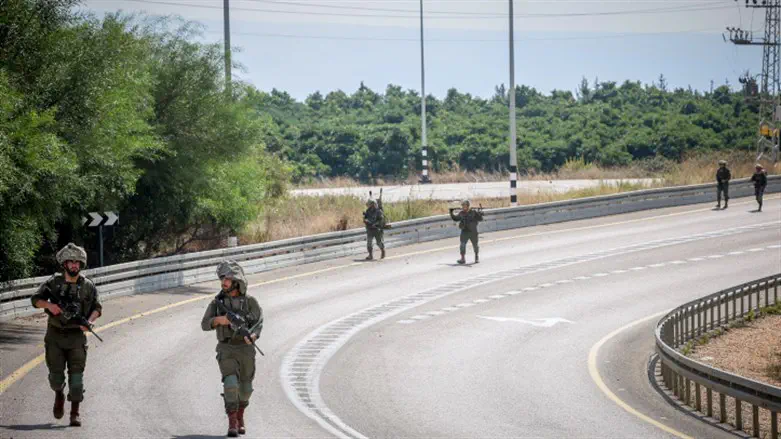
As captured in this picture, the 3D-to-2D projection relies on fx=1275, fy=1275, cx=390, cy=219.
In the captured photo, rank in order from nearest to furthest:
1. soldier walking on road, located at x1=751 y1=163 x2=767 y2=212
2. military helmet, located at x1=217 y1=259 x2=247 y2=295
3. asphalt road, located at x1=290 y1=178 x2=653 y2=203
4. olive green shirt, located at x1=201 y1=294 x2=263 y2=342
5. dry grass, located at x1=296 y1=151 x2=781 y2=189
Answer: military helmet, located at x1=217 y1=259 x2=247 y2=295, olive green shirt, located at x1=201 y1=294 x2=263 y2=342, soldier walking on road, located at x1=751 y1=163 x2=767 y2=212, asphalt road, located at x1=290 y1=178 x2=653 y2=203, dry grass, located at x1=296 y1=151 x2=781 y2=189

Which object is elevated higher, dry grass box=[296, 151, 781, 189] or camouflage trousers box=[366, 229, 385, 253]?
dry grass box=[296, 151, 781, 189]

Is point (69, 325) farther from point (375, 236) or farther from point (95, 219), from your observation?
point (375, 236)

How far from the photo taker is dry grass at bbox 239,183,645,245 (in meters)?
38.5

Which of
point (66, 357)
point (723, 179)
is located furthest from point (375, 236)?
point (66, 357)

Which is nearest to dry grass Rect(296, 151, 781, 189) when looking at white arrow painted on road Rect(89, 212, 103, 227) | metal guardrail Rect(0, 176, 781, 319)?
metal guardrail Rect(0, 176, 781, 319)

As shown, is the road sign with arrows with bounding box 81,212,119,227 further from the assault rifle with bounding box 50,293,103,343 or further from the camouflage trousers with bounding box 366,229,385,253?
the assault rifle with bounding box 50,293,103,343

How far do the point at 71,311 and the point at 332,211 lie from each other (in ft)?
95.1

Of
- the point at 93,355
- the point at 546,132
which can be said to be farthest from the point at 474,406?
the point at 546,132

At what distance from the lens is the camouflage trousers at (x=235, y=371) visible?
44.2 feet

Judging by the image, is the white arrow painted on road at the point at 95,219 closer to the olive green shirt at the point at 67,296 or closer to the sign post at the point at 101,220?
the sign post at the point at 101,220

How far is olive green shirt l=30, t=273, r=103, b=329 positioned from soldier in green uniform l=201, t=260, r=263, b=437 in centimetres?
157

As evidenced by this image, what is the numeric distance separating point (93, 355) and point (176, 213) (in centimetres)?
1223

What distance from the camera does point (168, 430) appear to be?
1405cm

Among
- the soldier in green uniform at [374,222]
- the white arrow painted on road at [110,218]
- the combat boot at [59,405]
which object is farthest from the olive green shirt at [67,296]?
the soldier in green uniform at [374,222]
